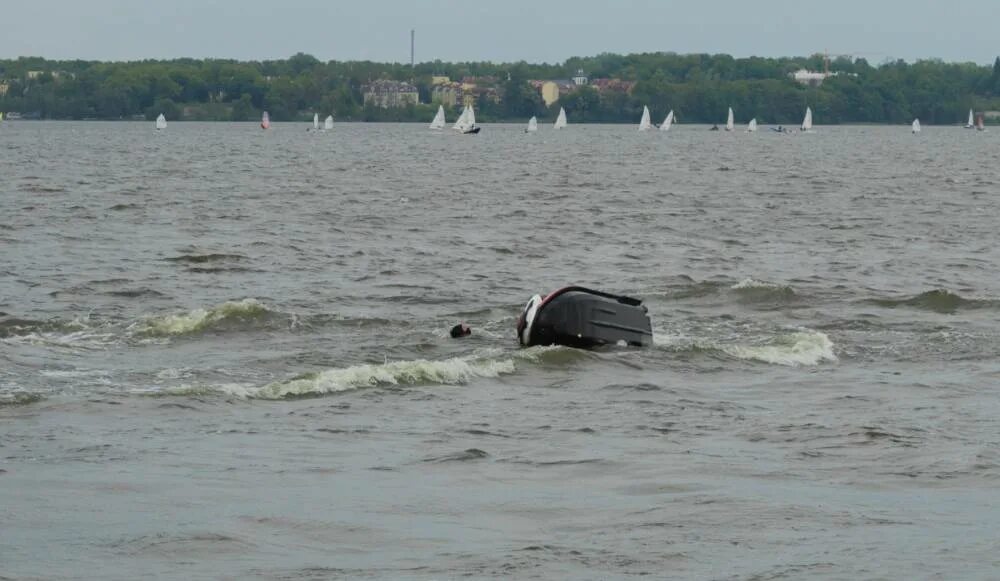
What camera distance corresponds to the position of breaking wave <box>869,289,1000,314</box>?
98.4 ft

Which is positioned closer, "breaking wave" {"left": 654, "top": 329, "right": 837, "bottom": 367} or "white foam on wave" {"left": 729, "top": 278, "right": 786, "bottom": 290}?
Answer: "breaking wave" {"left": 654, "top": 329, "right": 837, "bottom": 367}

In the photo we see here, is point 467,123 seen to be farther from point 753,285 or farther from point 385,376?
point 385,376

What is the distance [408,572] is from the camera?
12312 mm

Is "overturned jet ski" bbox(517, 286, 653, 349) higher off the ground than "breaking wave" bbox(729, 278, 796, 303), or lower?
higher

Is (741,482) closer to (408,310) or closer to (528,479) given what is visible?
(528,479)

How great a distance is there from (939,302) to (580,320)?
384 inches

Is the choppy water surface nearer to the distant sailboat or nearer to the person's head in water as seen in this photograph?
the person's head in water

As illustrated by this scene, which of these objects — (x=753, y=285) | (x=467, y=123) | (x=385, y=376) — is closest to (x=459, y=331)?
(x=385, y=376)

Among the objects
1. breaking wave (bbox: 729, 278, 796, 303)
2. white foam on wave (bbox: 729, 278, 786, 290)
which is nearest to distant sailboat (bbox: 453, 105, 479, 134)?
white foam on wave (bbox: 729, 278, 786, 290)

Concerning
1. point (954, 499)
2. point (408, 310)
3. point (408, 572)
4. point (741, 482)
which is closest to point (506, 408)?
point (741, 482)

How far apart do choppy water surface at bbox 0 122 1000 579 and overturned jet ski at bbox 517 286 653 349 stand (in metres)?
0.37

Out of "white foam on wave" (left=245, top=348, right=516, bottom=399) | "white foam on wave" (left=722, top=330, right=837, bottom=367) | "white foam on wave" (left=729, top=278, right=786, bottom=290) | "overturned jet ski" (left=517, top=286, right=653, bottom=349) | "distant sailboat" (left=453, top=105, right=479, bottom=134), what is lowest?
"distant sailboat" (left=453, top=105, right=479, bottom=134)

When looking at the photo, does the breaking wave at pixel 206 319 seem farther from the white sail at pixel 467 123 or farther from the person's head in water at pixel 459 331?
the white sail at pixel 467 123

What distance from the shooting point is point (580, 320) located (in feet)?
75.8
